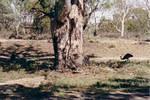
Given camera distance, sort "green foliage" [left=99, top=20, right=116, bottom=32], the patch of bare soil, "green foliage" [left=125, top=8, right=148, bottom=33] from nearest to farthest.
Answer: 1. the patch of bare soil
2. "green foliage" [left=99, top=20, right=116, bottom=32]
3. "green foliage" [left=125, top=8, right=148, bottom=33]

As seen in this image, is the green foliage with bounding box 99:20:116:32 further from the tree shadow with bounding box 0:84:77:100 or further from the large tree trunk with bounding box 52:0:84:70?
the tree shadow with bounding box 0:84:77:100

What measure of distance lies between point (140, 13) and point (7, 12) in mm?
36425

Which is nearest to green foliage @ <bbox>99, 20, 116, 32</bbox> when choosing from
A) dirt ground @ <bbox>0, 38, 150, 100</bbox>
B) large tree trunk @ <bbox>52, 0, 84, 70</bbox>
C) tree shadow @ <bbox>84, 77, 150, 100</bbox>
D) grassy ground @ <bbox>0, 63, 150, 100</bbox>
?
dirt ground @ <bbox>0, 38, 150, 100</bbox>

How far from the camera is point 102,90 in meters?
13.0

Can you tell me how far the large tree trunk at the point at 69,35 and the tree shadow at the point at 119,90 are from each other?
449 cm

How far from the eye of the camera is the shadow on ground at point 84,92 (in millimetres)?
11578

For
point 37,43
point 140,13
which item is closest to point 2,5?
point 37,43

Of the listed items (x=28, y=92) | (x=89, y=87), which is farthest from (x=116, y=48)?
(x=28, y=92)

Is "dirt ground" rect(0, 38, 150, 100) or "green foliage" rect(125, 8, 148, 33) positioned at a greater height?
"dirt ground" rect(0, 38, 150, 100)

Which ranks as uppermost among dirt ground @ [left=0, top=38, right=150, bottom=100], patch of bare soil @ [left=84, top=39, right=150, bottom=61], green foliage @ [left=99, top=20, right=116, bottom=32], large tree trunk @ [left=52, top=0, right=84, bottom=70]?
large tree trunk @ [left=52, top=0, right=84, bottom=70]

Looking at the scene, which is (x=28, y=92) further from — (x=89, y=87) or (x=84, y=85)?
(x=84, y=85)

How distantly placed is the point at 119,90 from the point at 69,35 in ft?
24.0

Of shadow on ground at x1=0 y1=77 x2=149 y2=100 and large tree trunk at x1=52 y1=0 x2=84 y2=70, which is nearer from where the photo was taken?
shadow on ground at x1=0 y1=77 x2=149 y2=100

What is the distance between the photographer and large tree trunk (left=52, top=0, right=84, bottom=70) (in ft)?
64.0
